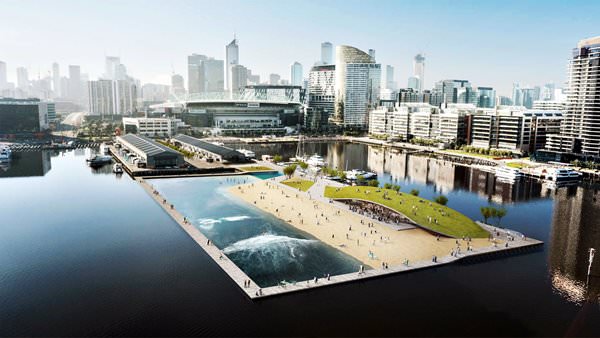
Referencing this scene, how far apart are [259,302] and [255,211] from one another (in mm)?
15218

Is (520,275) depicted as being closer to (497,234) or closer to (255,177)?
(497,234)

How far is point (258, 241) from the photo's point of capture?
1030 inches

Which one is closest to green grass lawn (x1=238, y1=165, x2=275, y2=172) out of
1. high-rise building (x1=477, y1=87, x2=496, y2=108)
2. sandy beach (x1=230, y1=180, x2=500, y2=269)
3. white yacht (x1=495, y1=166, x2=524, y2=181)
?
sandy beach (x1=230, y1=180, x2=500, y2=269)

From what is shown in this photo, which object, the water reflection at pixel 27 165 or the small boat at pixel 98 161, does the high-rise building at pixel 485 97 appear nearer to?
the small boat at pixel 98 161

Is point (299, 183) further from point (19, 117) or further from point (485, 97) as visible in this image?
point (485, 97)

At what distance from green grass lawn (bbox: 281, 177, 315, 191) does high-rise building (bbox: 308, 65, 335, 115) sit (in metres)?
75.5

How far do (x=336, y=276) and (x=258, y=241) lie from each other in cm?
660

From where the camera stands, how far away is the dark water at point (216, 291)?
16.8m

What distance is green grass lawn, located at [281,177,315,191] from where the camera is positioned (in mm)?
41469

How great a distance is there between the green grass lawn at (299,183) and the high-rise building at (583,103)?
37390 millimetres

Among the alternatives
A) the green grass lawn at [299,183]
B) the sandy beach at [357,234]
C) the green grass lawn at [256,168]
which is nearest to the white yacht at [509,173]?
the green grass lawn at [299,183]

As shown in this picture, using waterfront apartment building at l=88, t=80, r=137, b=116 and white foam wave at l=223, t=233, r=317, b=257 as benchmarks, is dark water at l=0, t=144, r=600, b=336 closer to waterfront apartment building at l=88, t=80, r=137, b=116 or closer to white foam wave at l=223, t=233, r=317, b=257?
white foam wave at l=223, t=233, r=317, b=257

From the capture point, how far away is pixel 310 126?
116 m

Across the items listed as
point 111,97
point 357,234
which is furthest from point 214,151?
point 111,97
